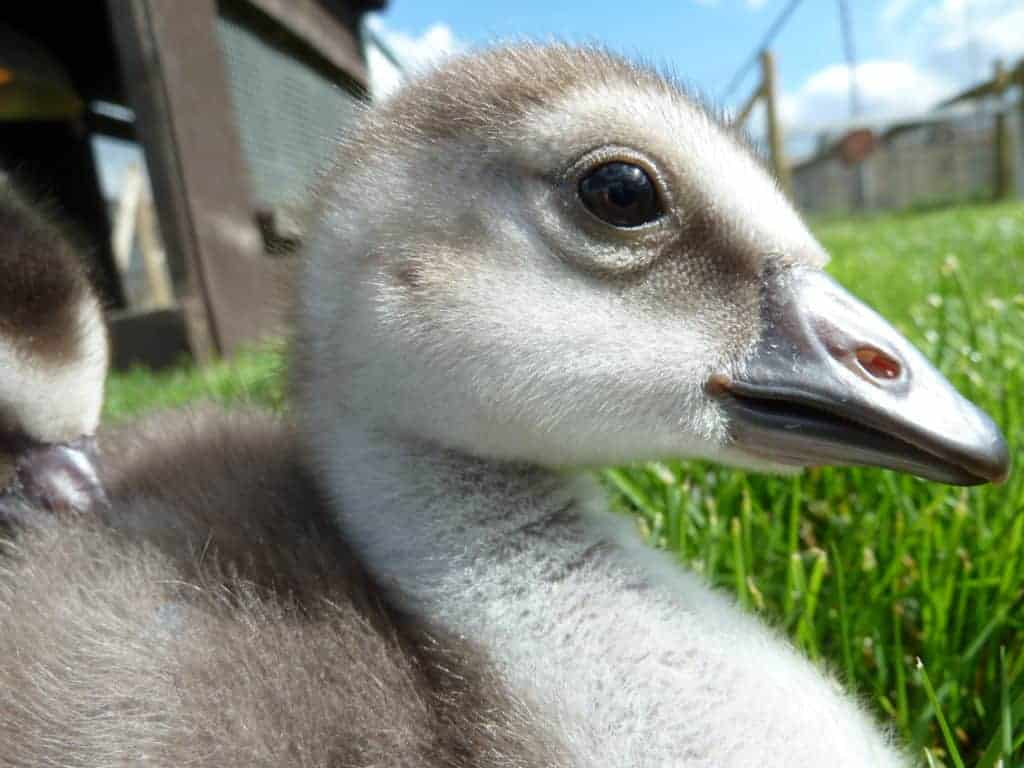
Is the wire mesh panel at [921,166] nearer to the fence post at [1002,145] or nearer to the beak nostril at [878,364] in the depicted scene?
the fence post at [1002,145]

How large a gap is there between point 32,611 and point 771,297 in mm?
676

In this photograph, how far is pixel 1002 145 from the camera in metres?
10.7

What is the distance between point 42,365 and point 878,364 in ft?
3.32

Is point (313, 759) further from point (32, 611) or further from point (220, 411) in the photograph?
point (220, 411)

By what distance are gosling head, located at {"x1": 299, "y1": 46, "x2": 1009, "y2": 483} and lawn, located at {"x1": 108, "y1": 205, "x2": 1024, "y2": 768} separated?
25 cm

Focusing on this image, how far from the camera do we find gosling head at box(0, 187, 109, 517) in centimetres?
112

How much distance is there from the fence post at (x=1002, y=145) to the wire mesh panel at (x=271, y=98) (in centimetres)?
884

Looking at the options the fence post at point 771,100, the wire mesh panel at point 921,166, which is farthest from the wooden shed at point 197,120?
the wire mesh panel at point 921,166

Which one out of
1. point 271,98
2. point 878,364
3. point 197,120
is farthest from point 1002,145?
point 878,364

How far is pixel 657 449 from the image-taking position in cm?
81

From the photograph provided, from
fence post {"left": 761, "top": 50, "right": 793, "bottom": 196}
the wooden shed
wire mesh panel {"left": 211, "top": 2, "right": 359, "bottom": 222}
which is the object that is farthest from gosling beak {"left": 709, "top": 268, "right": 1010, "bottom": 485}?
fence post {"left": 761, "top": 50, "right": 793, "bottom": 196}

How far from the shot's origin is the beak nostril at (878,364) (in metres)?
0.74

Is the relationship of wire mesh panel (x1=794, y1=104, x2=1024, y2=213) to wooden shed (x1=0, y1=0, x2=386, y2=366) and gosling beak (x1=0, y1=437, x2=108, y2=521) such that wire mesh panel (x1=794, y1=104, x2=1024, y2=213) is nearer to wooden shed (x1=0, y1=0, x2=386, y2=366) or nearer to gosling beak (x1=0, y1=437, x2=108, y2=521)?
wooden shed (x1=0, y1=0, x2=386, y2=366)

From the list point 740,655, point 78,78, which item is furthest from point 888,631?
point 78,78
